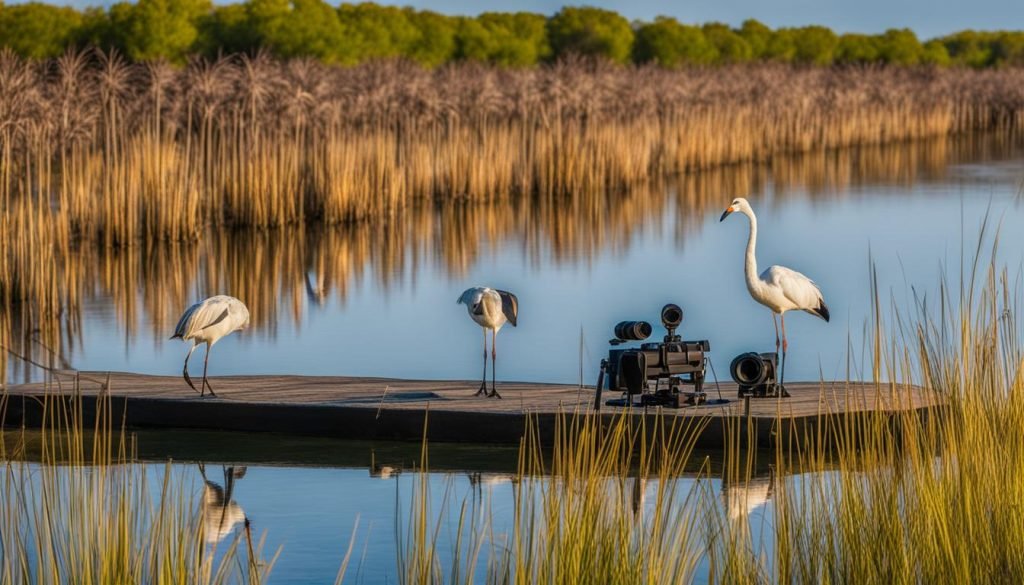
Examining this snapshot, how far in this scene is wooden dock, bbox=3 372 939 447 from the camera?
8352mm

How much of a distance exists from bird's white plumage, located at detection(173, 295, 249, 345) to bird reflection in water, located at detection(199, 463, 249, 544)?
29.6 inches

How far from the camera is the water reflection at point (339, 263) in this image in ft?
43.7

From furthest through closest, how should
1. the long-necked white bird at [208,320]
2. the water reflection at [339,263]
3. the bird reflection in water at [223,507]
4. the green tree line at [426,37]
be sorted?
the green tree line at [426,37]
the water reflection at [339,263]
the long-necked white bird at [208,320]
the bird reflection in water at [223,507]

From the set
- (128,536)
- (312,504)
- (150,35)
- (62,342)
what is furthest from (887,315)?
(150,35)

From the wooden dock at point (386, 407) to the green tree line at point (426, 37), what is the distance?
26867mm

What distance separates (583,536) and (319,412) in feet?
14.5

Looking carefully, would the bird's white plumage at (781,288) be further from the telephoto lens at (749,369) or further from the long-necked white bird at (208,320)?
the long-necked white bird at (208,320)

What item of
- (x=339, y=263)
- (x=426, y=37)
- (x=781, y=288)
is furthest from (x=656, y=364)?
(x=426, y=37)

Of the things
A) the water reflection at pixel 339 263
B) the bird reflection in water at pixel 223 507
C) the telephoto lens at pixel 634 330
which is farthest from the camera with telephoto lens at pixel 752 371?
the water reflection at pixel 339 263

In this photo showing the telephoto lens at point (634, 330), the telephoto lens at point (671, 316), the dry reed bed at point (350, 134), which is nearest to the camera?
the telephoto lens at point (634, 330)

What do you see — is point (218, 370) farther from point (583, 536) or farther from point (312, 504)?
point (583, 536)

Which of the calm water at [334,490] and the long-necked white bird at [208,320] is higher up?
the long-necked white bird at [208,320]

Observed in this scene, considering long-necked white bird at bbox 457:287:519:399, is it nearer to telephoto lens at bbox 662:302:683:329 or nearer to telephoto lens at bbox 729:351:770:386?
telephoto lens at bbox 662:302:683:329

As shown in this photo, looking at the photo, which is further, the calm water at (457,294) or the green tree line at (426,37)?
the green tree line at (426,37)
